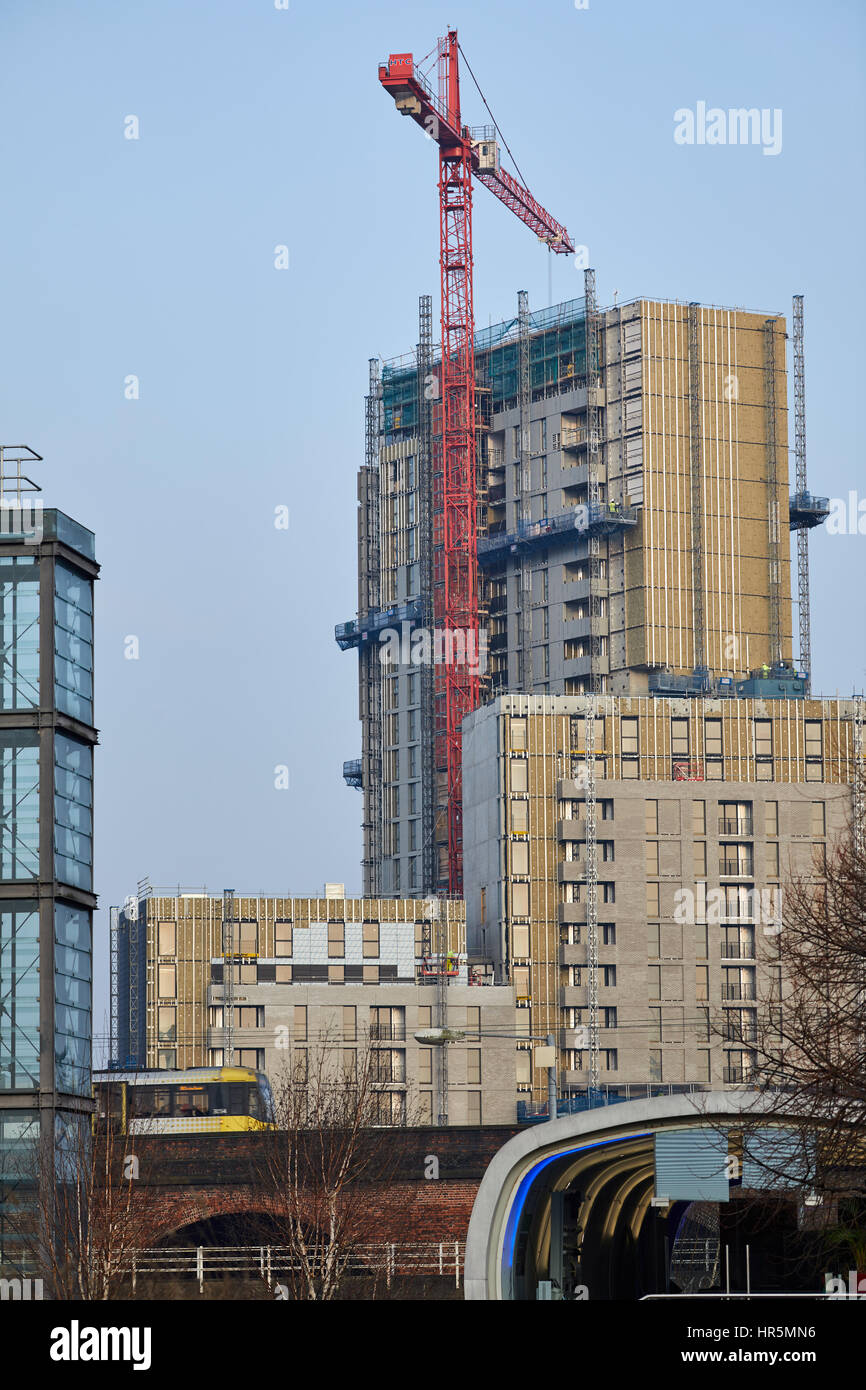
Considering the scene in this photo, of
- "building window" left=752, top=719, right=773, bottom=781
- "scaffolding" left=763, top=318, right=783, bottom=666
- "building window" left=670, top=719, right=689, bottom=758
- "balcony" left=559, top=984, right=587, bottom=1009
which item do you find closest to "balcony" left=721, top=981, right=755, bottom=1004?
"balcony" left=559, top=984, right=587, bottom=1009

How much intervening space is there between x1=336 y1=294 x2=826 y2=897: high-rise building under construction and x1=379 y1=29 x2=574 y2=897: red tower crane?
1907 mm

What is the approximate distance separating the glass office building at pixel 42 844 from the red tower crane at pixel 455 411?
112320mm

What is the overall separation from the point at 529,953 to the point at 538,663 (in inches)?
1596

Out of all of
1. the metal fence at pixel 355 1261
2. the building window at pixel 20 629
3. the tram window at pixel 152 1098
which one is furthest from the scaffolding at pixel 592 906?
the building window at pixel 20 629

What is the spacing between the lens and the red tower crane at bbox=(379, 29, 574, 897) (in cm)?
17888

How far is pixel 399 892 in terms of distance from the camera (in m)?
188

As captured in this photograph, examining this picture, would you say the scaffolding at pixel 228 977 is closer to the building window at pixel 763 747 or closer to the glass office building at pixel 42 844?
the building window at pixel 763 747

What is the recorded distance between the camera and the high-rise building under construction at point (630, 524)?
177125 mm

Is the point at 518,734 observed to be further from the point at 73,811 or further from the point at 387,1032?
the point at 73,811
